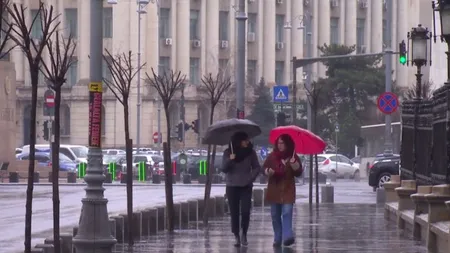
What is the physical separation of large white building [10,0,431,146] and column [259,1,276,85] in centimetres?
7

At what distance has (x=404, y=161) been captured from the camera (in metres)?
27.1

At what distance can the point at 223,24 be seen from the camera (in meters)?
95.6

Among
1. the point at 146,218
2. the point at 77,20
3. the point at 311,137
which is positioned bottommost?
the point at 146,218

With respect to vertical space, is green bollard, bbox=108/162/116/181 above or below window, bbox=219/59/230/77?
below

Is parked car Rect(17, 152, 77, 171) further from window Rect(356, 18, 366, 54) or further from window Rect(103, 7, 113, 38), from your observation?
window Rect(356, 18, 366, 54)

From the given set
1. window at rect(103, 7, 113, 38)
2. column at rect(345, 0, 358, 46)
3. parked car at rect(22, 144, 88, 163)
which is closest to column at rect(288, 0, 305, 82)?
column at rect(345, 0, 358, 46)

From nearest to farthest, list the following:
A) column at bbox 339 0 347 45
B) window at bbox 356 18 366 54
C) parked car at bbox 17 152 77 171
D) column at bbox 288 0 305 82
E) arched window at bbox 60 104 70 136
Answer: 1. parked car at bbox 17 152 77 171
2. arched window at bbox 60 104 70 136
3. column at bbox 288 0 305 82
4. column at bbox 339 0 347 45
5. window at bbox 356 18 366 54

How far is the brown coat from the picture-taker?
20.0 meters

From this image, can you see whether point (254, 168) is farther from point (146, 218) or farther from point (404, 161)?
point (404, 161)

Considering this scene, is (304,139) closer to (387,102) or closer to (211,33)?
(387,102)

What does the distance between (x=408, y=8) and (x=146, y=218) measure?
7982cm

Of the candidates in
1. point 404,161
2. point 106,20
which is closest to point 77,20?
point 106,20

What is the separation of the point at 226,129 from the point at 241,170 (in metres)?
2.69

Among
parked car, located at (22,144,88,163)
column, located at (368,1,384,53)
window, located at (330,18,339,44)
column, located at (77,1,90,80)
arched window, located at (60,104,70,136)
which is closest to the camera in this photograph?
parked car, located at (22,144,88,163)
